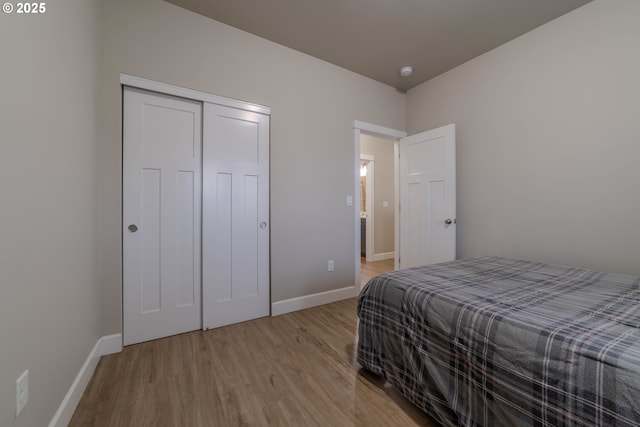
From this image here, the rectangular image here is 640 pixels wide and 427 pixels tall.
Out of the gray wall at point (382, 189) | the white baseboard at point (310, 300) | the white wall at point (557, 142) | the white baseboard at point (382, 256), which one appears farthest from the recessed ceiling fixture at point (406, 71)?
the white baseboard at point (382, 256)

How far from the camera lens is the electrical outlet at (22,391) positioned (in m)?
0.86

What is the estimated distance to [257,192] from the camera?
242 centimetres

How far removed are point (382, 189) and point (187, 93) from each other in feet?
13.0

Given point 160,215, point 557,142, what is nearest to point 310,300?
point 160,215

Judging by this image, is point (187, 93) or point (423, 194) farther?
point (423, 194)

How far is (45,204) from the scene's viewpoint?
107cm

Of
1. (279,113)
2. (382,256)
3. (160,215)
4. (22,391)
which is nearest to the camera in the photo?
(22,391)

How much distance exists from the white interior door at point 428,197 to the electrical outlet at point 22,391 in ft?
10.4

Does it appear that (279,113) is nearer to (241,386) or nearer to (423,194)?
(423,194)

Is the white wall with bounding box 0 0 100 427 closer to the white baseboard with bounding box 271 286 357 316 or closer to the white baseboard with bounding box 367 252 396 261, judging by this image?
the white baseboard with bounding box 271 286 357 316

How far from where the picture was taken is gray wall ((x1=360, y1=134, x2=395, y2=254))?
16.6ft

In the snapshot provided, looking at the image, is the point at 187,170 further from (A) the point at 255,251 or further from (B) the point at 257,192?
(A) the point at 255,251

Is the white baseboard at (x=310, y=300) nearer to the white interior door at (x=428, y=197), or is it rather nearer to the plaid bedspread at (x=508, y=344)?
the white interior door at (x=428, y=197)

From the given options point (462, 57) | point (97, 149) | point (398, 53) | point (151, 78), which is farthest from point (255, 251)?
point (462, 57)
